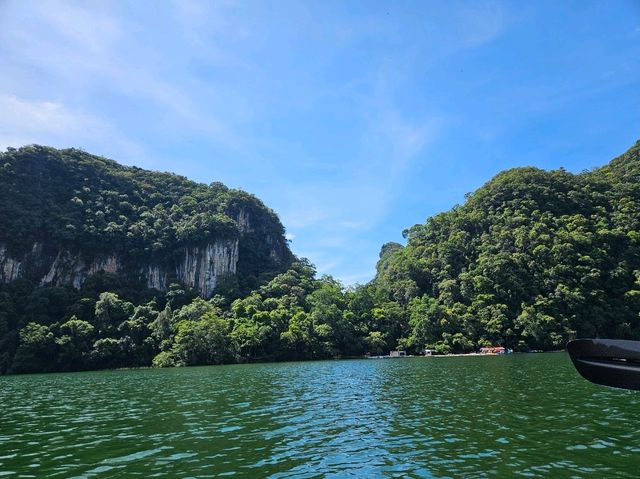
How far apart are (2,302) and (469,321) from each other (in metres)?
90.9

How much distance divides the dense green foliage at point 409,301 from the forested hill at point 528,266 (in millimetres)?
271

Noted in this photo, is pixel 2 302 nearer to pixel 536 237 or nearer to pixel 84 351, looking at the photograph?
pixel 84 351

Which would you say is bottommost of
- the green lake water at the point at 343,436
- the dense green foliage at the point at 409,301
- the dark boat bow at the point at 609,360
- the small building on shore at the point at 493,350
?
the green lake water at the point at 343,436

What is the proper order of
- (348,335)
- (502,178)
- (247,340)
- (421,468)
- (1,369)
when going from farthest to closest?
(502,178)
(348,335)
(247,340)
(1,369)
(421,468)

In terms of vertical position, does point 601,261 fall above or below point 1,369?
above

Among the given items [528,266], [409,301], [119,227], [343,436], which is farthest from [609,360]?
[119,227]

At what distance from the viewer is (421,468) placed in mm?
9117

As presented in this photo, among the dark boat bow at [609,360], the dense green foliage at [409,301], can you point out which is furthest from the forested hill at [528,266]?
the dark boat bow at [609,360]

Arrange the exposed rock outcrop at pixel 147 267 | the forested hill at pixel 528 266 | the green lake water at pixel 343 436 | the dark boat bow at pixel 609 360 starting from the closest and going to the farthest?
the dark boat bow at pixel 609 360, the green lake water at pixel 343 436, the forested hill at pixel 528 266, the exposed rock outcrop at pixel 147 267

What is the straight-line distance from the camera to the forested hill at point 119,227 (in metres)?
94.4

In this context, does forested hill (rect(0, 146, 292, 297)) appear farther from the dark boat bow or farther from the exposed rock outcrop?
the dark boat bow

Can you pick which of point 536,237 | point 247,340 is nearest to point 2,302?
point 247,340

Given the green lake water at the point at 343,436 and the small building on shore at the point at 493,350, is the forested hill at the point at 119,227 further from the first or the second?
the green lake water at the point at 343,436

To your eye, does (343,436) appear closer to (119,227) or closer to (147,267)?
(147,267)
